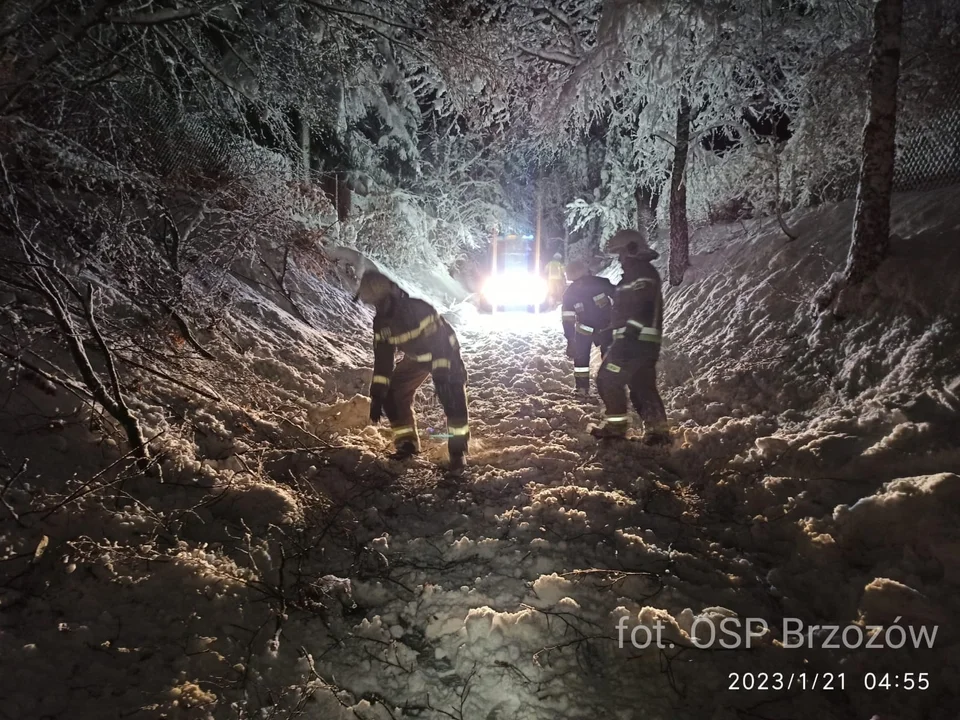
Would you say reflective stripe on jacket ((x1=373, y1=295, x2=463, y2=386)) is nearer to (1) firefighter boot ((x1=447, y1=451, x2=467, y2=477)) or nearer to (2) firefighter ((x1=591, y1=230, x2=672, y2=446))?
(1) firefighter boot ((x1=447, y1=451, x2=467, y2=477))

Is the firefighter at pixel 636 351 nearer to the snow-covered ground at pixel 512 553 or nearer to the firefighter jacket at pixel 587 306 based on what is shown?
the snow-covered ground at pixel 512 553

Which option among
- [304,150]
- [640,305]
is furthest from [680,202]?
[304,150]

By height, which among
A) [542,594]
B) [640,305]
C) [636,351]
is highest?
[640,305]

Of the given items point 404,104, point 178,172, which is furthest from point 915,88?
point 404,104

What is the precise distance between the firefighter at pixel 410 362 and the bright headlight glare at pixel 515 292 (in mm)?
12748

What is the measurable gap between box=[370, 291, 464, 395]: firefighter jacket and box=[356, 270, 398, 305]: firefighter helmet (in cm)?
6

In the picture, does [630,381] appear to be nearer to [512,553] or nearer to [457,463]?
[457,463]

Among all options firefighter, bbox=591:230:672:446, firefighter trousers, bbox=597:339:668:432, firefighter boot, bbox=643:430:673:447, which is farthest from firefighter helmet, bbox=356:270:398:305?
firefighter boot, bbox=643:430:673:447

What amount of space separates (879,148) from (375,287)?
5.51 m


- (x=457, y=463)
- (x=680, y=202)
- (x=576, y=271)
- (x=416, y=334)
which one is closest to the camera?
(x=457, y=463)

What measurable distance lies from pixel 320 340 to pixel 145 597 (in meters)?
5.28

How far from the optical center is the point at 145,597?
7.36ft

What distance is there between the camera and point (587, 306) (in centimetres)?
686
